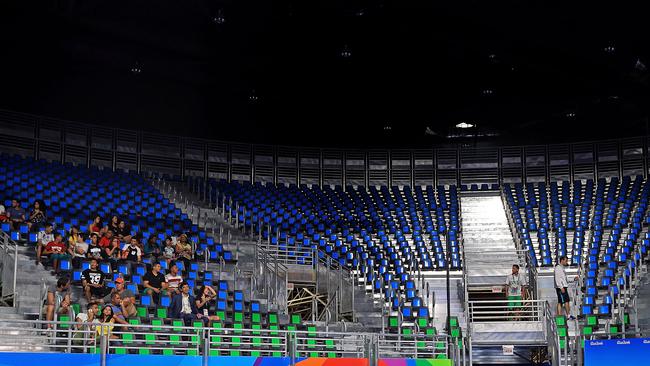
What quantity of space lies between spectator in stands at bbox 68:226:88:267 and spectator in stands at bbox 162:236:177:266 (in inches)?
77.7

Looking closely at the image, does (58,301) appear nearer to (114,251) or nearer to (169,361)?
(169,361)

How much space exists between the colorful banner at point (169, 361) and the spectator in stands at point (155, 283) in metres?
4.84

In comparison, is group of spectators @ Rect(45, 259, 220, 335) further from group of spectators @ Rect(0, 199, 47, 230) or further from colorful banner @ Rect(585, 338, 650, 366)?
colorful banner @ Rect(585, 338, 650, 366)

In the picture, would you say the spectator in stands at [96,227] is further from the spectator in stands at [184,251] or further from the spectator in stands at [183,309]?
the spectator in stands at [183,309]

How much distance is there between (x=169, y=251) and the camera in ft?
71.9

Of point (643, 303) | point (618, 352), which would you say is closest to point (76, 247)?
point (618, 352)

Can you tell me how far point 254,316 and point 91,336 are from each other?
5182mm

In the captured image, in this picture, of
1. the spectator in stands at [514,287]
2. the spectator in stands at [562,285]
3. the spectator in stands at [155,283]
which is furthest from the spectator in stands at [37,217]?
the spectator in stands at [562,285]

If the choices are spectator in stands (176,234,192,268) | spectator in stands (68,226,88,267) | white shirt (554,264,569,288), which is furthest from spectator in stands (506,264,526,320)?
spectator in stands (68,226,88,267)

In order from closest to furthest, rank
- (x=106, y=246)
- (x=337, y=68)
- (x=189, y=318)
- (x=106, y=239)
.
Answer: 1. (x=189, y=318)
2. (x=106, y=246)
3. (x=106, y=239)
4. (x=337, y=68)

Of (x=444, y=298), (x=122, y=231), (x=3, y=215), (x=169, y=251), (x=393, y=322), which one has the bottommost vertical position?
(x=393, y=322)

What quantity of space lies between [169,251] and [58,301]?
18.3 feet

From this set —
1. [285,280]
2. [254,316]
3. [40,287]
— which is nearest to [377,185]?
[285,280]

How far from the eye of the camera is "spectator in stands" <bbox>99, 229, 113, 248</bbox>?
2061cm
